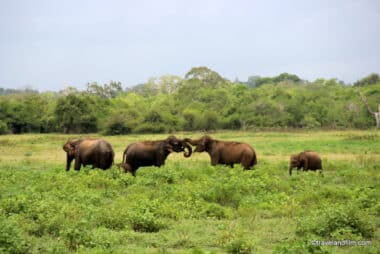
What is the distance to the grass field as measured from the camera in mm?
9516

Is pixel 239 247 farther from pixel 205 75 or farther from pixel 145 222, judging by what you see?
pixel 205 75

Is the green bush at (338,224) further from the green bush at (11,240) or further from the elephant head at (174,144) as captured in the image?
the elephant head at (174,144)

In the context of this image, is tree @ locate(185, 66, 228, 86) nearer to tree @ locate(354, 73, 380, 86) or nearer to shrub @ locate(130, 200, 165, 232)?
tree @ locate(354, 73, 380, 86)

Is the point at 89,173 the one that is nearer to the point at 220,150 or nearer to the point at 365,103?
the point at 220,150

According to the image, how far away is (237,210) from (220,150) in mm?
8432

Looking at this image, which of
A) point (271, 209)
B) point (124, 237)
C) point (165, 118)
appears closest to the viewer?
point (124, 237)

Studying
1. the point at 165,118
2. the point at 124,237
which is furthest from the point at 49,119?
the point at 124,237

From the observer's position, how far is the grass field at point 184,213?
9.52m

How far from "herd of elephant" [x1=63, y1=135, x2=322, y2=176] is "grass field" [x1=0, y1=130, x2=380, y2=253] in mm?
2219

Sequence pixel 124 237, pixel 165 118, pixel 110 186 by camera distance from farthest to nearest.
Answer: pixel 165 118 < pixel 110 186 < pixel 124 237

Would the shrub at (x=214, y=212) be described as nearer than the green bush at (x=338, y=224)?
No

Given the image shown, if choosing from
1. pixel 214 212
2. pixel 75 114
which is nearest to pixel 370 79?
pixel 75 114

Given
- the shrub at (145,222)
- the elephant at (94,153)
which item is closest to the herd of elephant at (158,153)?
the elephant at (94,153)

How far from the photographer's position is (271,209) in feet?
42.1
